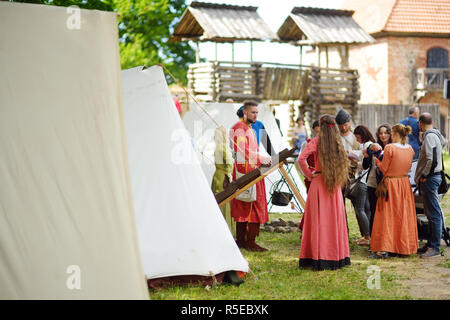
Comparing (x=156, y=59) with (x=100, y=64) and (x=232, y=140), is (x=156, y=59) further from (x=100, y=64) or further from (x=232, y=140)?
(x=100, y=64)

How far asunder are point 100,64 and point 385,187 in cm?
376

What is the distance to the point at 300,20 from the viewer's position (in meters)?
21.2

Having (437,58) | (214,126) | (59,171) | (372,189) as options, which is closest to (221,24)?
(214,126)

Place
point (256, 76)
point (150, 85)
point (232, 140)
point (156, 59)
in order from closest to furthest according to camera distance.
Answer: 1. point (150, 85)
2. point (232, 140)
3. point (256, 76)
4. point (156, 59)

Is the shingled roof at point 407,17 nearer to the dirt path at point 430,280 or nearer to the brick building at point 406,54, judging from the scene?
the brick building at point 406,54

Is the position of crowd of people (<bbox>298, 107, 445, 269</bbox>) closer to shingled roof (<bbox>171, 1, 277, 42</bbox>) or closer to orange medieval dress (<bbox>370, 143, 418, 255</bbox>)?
orange medieval dress (<bbox>370, 143, 418, 255</bbox>)

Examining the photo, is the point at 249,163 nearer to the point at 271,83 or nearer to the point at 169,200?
the point at 169,200

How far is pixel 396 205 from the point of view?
21.4ft

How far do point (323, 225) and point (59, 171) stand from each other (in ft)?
9.77

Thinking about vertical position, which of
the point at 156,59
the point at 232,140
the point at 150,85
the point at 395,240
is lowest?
the point at 395,240

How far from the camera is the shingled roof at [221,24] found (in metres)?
19.5

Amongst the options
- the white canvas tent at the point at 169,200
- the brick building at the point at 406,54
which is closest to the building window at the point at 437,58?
the brick building at the point at 406,54

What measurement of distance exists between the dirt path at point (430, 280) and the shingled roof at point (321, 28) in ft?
49.0
